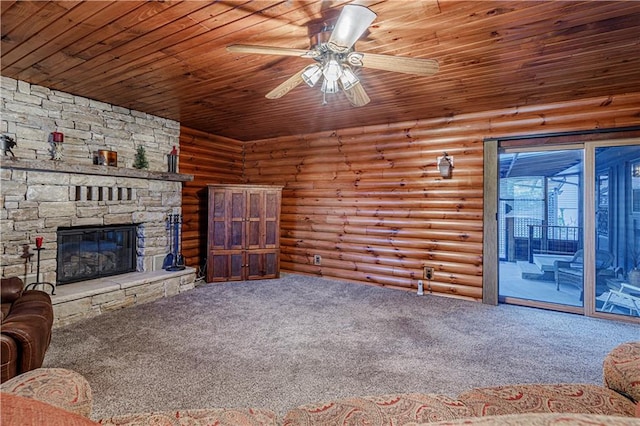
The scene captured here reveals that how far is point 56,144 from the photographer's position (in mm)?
3555

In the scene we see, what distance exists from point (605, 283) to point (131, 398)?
4772 millimetres

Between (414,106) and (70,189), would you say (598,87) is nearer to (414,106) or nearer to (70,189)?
(414,106)

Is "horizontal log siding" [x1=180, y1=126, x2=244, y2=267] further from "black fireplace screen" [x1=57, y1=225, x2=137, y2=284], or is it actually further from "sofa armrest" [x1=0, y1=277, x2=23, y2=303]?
"sofa armrest" [x1=0, y1=277, x2=23, y2=303]

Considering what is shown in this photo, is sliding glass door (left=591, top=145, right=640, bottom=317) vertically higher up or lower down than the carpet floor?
higher up

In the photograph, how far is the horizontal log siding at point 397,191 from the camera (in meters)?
3.97

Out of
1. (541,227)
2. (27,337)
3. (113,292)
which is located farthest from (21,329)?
(541,227)

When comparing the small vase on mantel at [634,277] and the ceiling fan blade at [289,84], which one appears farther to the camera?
the small vase on mantel at [634,277]

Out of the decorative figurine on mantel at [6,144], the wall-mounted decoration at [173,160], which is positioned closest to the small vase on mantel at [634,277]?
the wall-mounted decoration at [173,160]

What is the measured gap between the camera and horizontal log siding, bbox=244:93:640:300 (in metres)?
3.97

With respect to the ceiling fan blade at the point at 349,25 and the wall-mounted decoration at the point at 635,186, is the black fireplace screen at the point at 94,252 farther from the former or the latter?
the wall-mounted decoration at the point at 635,186

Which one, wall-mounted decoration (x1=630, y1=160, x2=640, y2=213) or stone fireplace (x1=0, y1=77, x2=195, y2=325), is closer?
stone fireplace (x1=0, y1=77, x2=195, y2=325)

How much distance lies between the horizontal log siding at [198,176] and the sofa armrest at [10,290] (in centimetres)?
260

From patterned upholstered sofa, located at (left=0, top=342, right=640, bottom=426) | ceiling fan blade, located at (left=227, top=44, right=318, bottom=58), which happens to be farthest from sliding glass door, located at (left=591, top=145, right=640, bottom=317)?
ceiling fan blade, located at (left=227, top=44, right=318, bottom=58)

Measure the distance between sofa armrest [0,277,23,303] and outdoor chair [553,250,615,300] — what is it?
5656 millimetres
